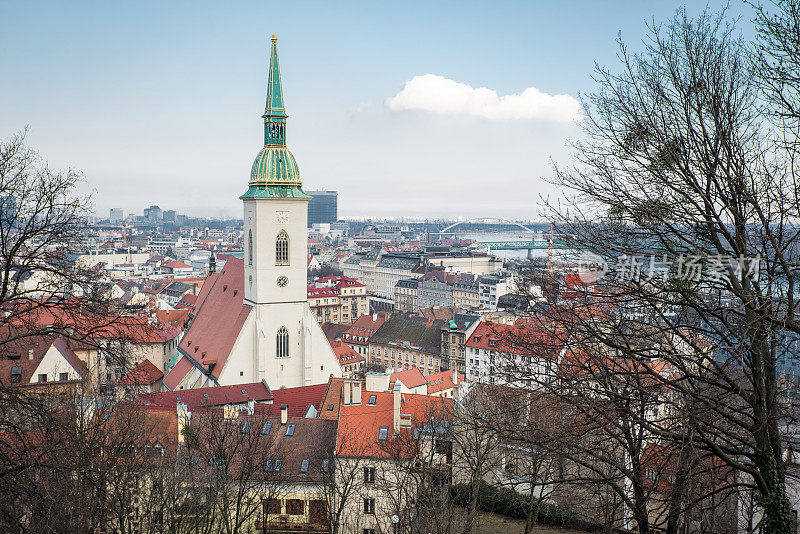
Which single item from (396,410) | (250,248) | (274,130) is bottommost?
(396,410)

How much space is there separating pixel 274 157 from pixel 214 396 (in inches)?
491

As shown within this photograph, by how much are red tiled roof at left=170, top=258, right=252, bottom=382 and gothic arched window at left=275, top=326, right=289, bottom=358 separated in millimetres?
1991

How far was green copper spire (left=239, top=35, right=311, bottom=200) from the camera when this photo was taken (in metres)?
35.6

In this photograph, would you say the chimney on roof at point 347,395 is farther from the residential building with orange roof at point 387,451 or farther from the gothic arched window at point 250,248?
the gothic arched window at point 250,248

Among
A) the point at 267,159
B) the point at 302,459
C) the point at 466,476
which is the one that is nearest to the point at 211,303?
the point at 267,159

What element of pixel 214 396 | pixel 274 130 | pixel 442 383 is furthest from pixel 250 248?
pixel 442 383

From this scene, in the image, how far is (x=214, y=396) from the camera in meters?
31.7

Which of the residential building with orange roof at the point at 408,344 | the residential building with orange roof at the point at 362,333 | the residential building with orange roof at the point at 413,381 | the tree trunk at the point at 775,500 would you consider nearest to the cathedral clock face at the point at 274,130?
the residential building with orange roof at the point at 413,381

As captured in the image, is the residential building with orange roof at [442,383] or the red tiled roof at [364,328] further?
the red tiled roof at [364,328]

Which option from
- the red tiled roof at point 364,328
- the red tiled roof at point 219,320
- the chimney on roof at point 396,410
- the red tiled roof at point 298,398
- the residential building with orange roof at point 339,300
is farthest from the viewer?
the residential building with orange roof at point 339,300

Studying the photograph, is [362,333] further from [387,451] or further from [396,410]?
[387,451]

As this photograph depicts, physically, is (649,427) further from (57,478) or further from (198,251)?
(198,251)

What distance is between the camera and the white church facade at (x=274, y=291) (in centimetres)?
3531

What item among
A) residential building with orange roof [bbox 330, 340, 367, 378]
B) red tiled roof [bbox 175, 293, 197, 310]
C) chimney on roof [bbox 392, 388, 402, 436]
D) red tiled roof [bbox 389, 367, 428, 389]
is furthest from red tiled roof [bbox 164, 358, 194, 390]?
red tiled roof [bbox 175, 293, 197, 310]
